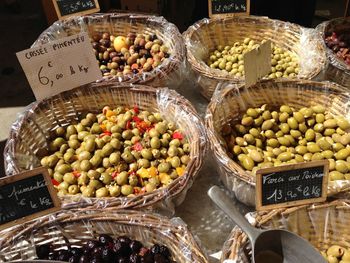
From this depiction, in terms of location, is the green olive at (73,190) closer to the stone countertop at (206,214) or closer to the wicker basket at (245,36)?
the stone countertop at (206,214)

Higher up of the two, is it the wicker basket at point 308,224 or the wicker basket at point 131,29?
the wicker basket at point 131,29

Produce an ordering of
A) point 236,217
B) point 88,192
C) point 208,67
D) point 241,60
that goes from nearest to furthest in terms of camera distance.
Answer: point 236,217 < point 88,192 < point 208,67 < point 241,60

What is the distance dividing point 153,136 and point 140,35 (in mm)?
850

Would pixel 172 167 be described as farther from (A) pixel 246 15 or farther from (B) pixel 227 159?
(A) pixel 246 15

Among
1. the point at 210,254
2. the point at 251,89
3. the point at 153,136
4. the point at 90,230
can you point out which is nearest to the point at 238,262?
the point at 210,254

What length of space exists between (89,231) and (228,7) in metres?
1.47

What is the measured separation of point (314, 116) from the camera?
1746mm

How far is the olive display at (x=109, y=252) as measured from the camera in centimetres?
119

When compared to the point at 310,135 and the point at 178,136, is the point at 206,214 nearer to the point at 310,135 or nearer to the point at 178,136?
the point at 178,136

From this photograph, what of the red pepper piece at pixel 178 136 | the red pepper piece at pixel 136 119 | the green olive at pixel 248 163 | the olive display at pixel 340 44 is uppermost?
the olive display at pixel 340 44

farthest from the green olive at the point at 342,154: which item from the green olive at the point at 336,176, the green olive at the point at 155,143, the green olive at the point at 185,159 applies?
the green olive at the point at 155,143

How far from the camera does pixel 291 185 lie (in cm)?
119

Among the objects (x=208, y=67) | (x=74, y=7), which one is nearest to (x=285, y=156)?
(x=208, y=67)

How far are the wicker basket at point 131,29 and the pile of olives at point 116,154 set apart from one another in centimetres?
28
